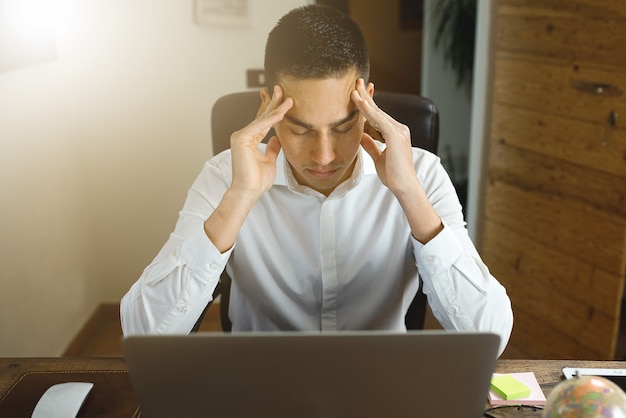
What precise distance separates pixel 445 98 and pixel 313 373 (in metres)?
3.50

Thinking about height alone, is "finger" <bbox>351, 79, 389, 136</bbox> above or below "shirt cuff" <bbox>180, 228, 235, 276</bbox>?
above

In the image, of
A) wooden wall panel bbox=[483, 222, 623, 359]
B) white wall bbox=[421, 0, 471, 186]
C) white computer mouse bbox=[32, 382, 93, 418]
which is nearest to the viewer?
white computer mouse bbox=[32, 382, 93, 418]

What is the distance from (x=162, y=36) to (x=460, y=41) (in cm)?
177

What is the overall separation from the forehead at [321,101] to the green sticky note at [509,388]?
0.54 meters

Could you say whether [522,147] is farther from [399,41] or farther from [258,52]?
[399,41]

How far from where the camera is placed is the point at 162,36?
7.51 ft

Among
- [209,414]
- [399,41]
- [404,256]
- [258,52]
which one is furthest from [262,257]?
[399,41]

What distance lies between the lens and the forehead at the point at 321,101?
43.4 inches

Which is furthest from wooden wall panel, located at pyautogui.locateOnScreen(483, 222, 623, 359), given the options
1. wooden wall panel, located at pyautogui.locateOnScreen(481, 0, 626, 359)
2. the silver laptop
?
the silver laptop

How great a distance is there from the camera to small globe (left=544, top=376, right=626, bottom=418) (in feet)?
2.26

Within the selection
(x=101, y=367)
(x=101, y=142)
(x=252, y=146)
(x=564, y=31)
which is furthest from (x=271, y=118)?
(x=101, y=142)

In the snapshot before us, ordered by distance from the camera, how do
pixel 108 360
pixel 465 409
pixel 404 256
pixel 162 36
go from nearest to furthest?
1. pixel 465 409
2. pixel 108 360
3. pixel 404 256
4. pixel 162 36

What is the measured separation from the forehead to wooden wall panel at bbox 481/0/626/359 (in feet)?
4.03

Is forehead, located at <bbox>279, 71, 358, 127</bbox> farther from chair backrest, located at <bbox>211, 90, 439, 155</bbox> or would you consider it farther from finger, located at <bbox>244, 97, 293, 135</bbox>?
chair backrest, located at <bbox>211, 90, 439, 155</bbox>
